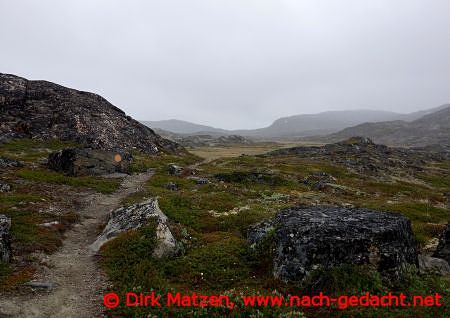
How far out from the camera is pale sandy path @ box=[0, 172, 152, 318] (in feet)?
45.9

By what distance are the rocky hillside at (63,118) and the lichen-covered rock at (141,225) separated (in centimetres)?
4135

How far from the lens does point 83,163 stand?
43438 mm

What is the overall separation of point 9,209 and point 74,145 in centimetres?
3719

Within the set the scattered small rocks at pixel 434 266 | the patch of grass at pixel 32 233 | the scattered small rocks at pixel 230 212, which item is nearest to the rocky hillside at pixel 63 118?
the scattered small rocks at pixel 230 212

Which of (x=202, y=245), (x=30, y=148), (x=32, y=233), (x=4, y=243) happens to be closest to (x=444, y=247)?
(x=202, y=245)

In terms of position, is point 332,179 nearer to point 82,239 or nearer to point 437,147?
point 82,239

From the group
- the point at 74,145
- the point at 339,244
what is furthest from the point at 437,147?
the point at 339,244

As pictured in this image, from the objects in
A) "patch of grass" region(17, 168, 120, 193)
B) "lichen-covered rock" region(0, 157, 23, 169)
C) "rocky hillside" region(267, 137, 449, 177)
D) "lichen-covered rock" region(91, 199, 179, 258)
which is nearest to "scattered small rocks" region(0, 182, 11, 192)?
"patch of grass" region(17, 168, 120, 193)

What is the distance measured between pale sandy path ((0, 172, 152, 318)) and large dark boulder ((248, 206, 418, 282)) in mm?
8636

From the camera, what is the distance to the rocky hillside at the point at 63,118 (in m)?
63.4

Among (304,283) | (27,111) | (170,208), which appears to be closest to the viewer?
(304,283)

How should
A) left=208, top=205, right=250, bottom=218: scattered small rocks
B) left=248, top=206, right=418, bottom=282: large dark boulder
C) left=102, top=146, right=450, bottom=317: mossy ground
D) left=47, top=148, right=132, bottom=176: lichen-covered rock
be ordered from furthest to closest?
left=47, top=148, right=132, bottom=176: lichen-covered rock → left=208, top=205, right=250, bottom=218: scattered small rocks → left=248, top=206, right=418, bottom=282: large dark boulder → left=102, top=146, right=450, bottom=317: mossy ground

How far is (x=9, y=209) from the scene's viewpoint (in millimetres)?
25328

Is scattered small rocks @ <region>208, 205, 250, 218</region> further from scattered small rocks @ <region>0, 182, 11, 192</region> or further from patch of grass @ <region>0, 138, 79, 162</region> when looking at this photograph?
patch of grass @ <region>0, 138, 79, 162</region>
